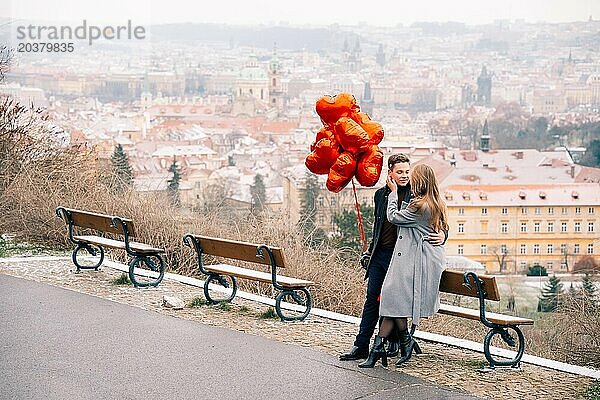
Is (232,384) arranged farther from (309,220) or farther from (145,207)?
(309,220)

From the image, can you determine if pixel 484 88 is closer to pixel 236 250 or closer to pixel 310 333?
pixel 236 250

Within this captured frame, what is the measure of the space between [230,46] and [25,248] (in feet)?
180

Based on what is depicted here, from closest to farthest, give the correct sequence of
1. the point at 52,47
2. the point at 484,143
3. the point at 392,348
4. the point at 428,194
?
the point at 428,194 < the point at 392,348 < the point at 52,47 < the point at 484,143

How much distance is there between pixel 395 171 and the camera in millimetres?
7148

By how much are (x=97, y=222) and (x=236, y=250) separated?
2614 mm

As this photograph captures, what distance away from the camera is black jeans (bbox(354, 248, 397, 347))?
7316mm

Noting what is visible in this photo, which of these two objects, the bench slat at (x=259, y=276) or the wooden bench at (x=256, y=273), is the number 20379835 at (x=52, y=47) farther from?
the bench slat at (x=259, y=276)

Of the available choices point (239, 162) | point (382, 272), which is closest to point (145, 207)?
point (382, 272)

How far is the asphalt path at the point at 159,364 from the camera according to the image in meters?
6.52

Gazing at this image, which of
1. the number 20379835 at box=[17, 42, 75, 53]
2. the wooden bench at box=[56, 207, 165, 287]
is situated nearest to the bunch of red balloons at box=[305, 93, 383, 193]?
the wooden bench at box=[56, 207, 165, 287]

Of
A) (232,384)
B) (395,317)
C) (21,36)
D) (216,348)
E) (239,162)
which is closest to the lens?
(232,384)

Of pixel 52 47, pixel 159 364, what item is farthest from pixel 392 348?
pixel 52 47

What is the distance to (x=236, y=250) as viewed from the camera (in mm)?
9609

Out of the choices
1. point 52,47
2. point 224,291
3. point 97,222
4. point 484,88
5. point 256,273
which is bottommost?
point 224,291
